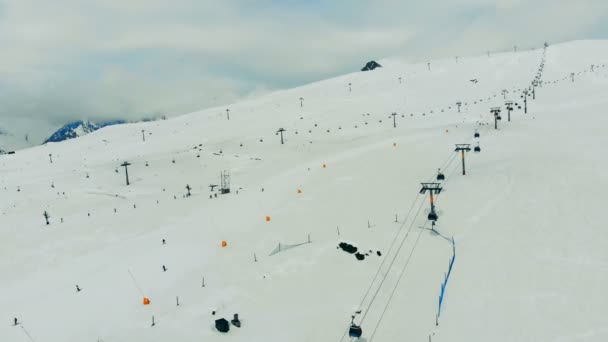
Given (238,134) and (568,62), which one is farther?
(568,62)

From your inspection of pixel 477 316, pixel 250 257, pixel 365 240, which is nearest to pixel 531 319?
pixel 477 316

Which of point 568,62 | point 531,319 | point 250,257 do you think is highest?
point 568,62

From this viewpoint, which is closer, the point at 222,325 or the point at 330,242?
the point at 222,325

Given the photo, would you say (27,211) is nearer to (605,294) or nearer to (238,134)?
(238,134)

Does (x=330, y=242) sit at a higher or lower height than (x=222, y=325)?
higher

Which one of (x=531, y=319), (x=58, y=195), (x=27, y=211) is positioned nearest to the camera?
(x=531, y=319)

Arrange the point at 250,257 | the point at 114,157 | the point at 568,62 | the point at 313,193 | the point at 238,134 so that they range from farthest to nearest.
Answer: the point at 568,62 → the point at 238,134 → the point at 114,157 → the point at 313,193 → the point at 250,257

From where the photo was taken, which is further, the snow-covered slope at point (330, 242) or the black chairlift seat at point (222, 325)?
the snow-covered slope at point (330, 242)

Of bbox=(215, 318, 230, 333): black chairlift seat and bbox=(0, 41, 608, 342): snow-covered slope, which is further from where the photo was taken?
bbox=(0, 41, 608, 342): snow-covered slope
